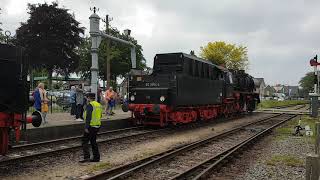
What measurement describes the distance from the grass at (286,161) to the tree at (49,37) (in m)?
38.8

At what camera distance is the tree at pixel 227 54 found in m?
80.4

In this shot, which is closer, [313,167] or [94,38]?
[313,167]

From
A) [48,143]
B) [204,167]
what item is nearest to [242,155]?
[204,167]

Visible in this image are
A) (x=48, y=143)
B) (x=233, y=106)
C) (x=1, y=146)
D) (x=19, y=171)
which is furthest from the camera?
(x=233, y=106)

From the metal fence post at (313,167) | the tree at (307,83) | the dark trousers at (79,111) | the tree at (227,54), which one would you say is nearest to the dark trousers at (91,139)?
the metal fence post at (313,167)

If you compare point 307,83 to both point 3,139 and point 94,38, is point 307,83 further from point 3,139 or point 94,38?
point 3,139

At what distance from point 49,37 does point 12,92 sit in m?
40.9

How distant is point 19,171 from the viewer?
8969 mm

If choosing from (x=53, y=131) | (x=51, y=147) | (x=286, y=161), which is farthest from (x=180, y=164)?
(x=53, y=131)

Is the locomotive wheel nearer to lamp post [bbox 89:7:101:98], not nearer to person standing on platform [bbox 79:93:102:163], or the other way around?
person standing on platform [bbox 79:93:102:163]

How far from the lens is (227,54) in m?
81.4

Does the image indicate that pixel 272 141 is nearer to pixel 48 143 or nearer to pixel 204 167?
pixel 204 167

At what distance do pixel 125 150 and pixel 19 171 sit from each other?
3900 mm

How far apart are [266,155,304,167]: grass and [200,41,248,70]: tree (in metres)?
69.2
